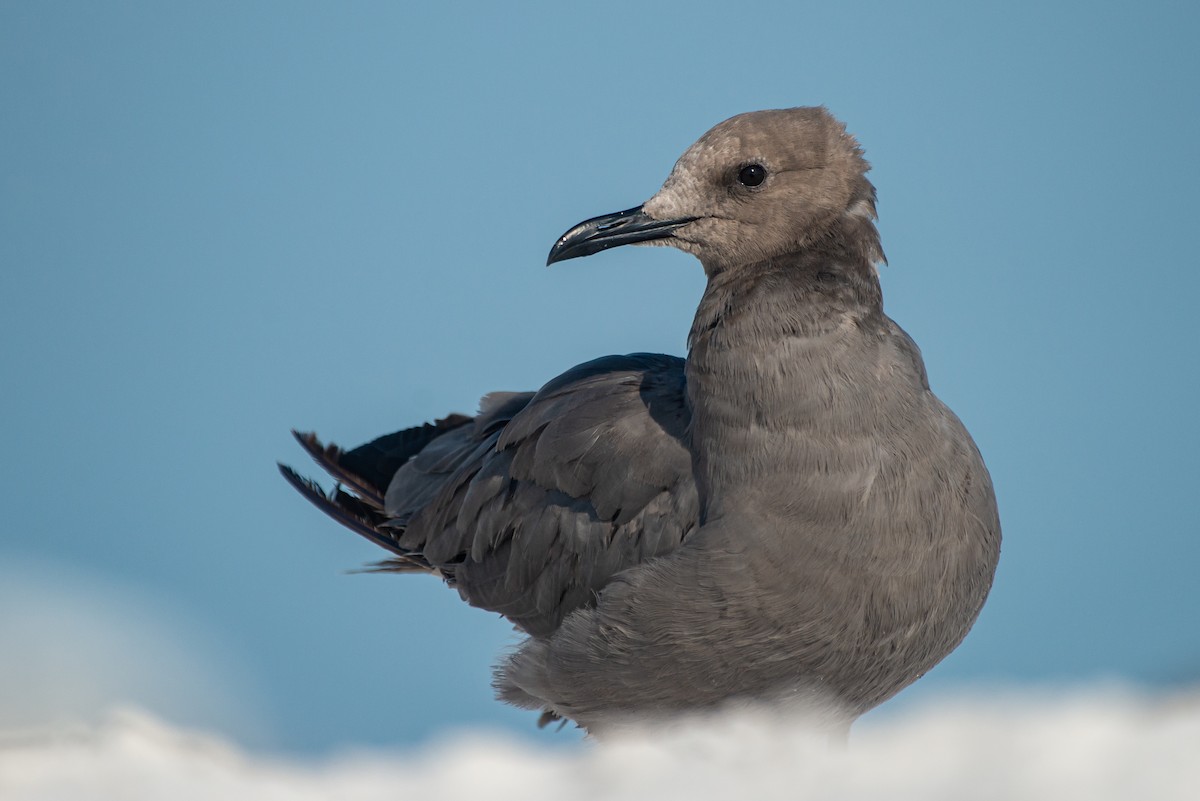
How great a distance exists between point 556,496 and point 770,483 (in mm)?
866

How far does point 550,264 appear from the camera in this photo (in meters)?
3.95

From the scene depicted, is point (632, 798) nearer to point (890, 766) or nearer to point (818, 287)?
point (890, 766)

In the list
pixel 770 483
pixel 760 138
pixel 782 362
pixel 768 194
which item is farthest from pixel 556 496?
pixel 760 138

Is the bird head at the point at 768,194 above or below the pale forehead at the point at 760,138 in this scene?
below

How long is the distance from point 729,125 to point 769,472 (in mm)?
957

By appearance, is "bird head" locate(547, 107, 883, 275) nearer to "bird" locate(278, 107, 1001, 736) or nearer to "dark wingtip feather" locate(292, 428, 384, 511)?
"bird" locate(278, 107, 1001, 736)

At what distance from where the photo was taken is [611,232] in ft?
12.7

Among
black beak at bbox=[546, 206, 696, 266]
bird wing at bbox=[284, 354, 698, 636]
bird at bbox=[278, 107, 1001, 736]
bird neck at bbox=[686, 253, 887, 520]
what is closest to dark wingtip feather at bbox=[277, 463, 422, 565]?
bird wing at bbox=[284, 354, 698, 636]

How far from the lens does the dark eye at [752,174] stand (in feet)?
12.4

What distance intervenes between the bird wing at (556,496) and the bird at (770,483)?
1 centimetres

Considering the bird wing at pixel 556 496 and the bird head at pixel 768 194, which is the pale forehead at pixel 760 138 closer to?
the bird head at pixel 768 194

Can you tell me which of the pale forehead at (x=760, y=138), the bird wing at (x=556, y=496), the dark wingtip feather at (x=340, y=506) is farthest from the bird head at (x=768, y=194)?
the dark wingtip feather at (x=340, y=506)

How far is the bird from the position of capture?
362cm

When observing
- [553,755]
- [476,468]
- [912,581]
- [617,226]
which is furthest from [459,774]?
[476,468]
